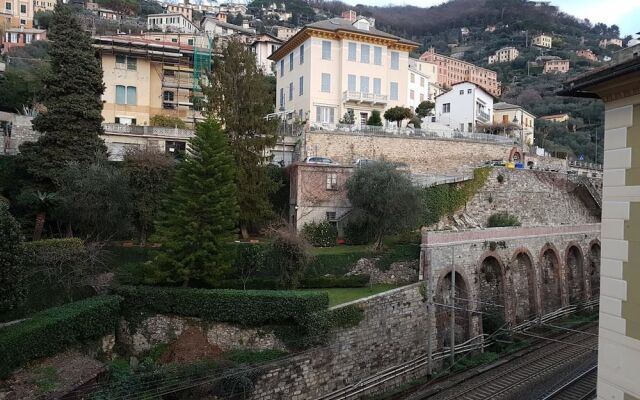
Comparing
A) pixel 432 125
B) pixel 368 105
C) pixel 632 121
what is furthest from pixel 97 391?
pixel 432 125

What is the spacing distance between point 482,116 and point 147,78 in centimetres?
3527

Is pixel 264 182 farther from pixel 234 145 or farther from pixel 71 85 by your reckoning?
pixel 71 85

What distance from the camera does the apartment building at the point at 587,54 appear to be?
140562 millimetres

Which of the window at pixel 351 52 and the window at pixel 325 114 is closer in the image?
the window at pixel 325 114

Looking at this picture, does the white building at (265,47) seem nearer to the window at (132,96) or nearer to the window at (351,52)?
the window at (132,96)

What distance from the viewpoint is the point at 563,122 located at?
283 feet

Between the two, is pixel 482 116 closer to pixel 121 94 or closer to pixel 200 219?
pixel 121 94

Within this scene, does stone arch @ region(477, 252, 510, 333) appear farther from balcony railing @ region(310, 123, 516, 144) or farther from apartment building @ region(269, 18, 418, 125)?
apartment building @ region(269, 18, 418, 125)

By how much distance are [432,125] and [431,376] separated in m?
26.8

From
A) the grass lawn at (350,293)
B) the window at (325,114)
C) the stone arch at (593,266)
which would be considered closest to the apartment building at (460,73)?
the window at (325,114)

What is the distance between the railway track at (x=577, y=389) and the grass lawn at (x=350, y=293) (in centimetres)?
769

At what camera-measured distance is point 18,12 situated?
8938 centimetres

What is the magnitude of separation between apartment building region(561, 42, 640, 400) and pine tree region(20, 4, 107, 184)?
889 inches


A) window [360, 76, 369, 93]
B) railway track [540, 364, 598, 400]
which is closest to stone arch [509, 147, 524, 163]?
window [360, 76, 369, 93]
